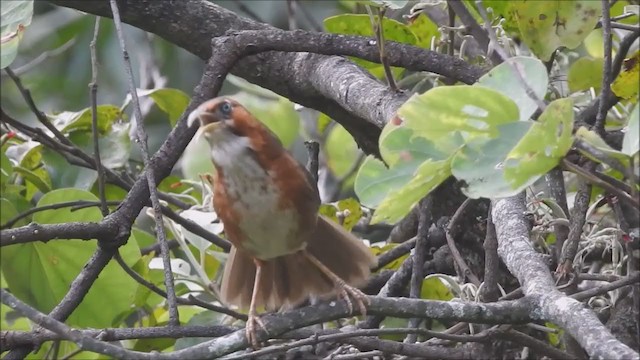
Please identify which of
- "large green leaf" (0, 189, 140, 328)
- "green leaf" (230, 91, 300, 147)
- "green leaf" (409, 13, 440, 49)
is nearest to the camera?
"large green leaf" (0, 189, 140, 328)

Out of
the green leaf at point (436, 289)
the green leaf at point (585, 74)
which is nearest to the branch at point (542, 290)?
the green leaf at point (436, 289)

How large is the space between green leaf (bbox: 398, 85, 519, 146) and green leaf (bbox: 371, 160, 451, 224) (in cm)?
3

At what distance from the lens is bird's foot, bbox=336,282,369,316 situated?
1.75 metres

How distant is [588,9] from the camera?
1.81 metres

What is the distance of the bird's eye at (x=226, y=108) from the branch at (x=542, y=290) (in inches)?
21.8

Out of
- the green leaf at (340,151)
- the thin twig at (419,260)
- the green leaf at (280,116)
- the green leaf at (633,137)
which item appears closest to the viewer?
the green leaf at (633,137)

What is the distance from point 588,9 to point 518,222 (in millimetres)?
394

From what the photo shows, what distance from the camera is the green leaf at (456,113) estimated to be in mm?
1299

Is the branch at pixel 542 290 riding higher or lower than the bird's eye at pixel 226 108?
lower

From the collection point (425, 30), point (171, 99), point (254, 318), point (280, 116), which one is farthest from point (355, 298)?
point (280, 116)

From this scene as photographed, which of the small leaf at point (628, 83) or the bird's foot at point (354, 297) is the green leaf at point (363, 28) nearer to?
the bird's foot at point (354, 297)

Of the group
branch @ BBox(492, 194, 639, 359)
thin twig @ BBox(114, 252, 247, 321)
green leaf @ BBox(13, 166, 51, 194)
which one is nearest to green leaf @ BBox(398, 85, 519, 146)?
branch @ BBox(492, 194, 639, 359)

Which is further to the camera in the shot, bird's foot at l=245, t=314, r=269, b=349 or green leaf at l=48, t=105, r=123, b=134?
green leaf at l=48, t=105, r=123, b=134

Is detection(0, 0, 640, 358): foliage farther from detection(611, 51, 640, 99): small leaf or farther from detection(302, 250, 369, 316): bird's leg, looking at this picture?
detection(302, 250, 369, 316): bird's leg
